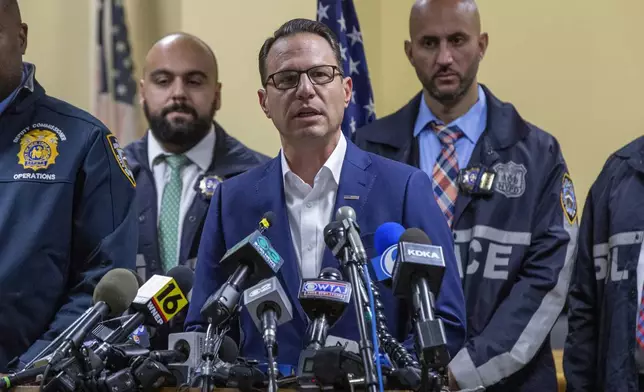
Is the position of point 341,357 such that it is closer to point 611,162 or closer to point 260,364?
point 260,364

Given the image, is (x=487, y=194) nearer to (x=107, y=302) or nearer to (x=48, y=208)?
(x=48, y=208)

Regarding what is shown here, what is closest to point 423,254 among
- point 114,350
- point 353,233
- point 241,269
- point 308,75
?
point 353,233

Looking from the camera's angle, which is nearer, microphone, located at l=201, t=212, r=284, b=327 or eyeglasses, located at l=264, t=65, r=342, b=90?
microphone, located at l=201, t=212, r=284, b=327

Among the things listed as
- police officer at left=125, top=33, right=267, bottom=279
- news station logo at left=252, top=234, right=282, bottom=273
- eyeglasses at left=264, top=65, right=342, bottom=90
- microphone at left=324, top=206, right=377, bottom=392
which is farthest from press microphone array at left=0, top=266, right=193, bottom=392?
police officer at left=125, top=33, right=267, bottom=279

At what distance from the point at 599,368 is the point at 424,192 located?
47.4 inches

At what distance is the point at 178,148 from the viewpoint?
4914 mm

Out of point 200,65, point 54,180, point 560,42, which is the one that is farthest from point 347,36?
point 54,180

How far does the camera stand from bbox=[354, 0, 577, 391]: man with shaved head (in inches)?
153

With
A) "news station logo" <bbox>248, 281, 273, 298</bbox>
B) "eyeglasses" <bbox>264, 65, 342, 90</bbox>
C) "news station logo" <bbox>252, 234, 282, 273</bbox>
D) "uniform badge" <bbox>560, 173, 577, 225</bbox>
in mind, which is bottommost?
"news station logo" <bbox>248, 281, 273, 298</bbox>

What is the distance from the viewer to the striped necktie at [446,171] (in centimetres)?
417

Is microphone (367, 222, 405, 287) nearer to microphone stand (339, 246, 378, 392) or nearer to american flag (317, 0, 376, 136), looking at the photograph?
microphone stand (339, 246, 378, 392)

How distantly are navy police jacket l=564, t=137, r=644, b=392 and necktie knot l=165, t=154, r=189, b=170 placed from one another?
183cm

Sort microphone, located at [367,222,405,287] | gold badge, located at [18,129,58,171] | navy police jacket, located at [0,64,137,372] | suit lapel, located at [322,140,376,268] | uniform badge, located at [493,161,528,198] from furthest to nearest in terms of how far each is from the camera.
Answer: uniform badge, located at [493,161,528,198]
gold badge, located at [18,129,58,171]
navy police jacket, located at [0,64,137,372]
suit lapel, located at [322,140,376,268]
microphone, located at [367,222,405,287]

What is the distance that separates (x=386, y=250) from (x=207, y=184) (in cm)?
224
